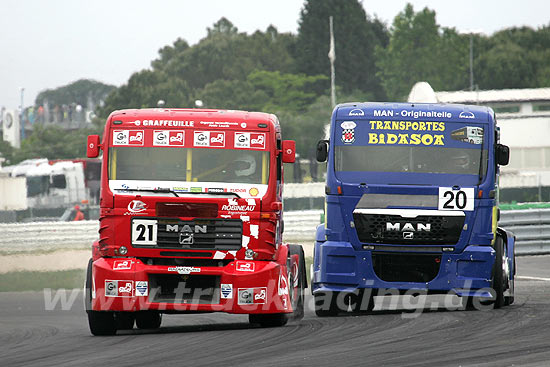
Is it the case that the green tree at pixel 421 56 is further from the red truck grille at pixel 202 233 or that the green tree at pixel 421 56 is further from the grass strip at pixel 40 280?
the red truck grille at pixel 202 233

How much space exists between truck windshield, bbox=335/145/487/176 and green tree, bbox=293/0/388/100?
103461 millimetres

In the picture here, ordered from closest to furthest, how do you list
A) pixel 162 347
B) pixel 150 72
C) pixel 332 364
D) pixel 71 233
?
1. pixel 332 364
2. pixel 162 347
3. pixel 71 233
4. pixel 150 72

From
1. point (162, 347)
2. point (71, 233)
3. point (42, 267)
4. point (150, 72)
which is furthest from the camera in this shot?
point (150, 72)

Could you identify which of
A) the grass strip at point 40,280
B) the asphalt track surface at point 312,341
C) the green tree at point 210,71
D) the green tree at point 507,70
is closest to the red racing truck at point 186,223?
the asphalt track surface at point 312,341

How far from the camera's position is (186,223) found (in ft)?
40.9

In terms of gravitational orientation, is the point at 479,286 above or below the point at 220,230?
below

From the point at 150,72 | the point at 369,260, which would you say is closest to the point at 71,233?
the point at 369,260

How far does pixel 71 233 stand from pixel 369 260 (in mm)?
15610

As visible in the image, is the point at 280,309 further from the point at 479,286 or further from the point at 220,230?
the point at 479,286

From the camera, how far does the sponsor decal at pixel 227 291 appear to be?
1245 cm

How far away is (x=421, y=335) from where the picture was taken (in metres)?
11.7

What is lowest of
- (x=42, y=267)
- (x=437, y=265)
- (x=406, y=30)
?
(x=42, y=267)

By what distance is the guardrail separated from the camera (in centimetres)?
2520

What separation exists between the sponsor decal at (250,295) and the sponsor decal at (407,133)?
2687mm
